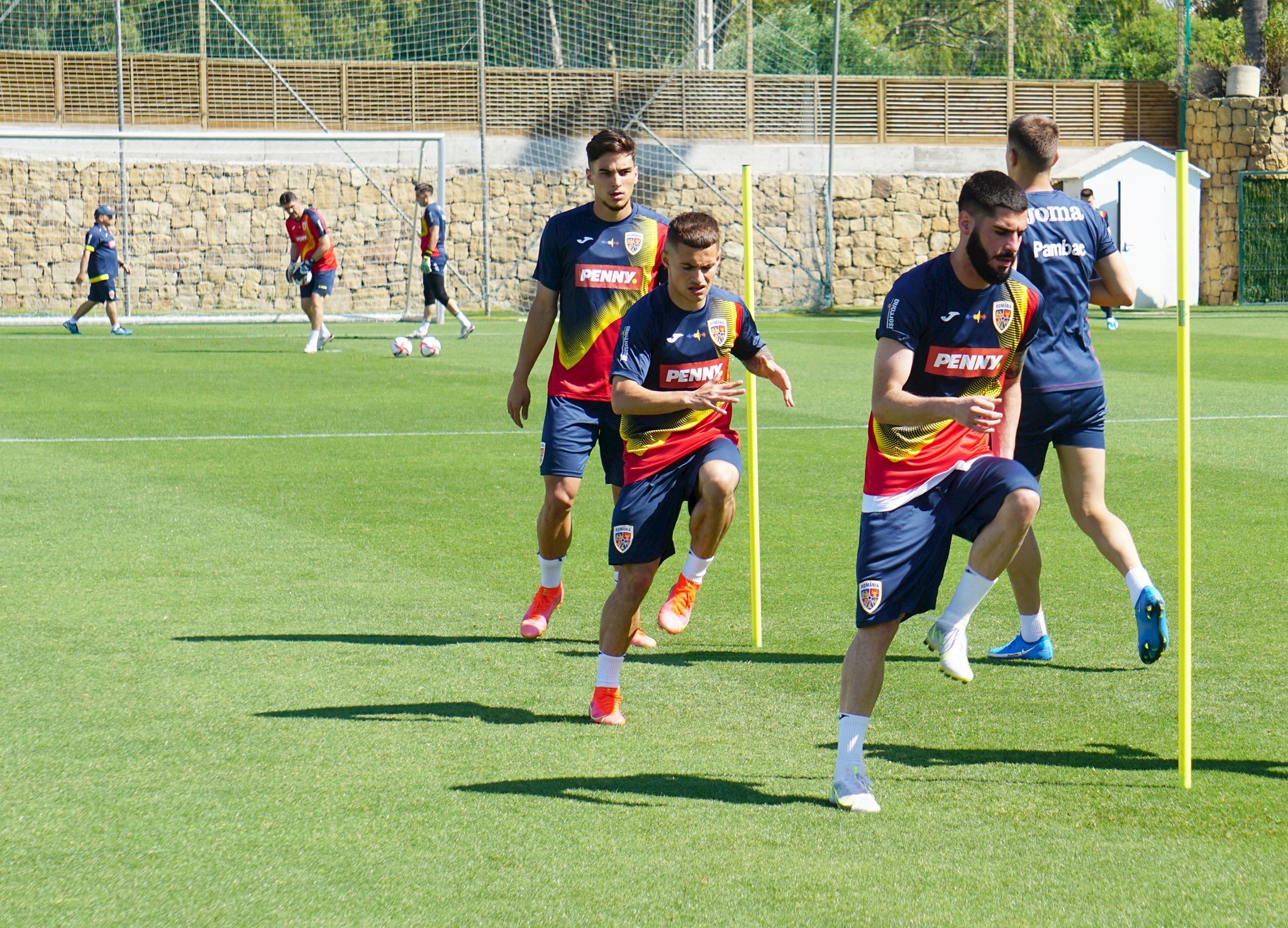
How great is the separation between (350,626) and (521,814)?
108 inches

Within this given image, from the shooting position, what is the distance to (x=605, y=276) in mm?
6945

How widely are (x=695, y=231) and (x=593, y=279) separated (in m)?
1.53

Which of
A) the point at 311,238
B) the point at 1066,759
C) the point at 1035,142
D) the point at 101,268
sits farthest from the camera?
the point at 101,268

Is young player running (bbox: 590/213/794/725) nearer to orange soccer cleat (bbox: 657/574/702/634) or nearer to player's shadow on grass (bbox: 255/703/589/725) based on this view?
orange soccer cleat (bbox: 657/574/702/634)

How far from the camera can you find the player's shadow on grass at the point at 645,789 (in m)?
4.66

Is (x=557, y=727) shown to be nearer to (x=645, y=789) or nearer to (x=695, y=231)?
(x=645, y=789)

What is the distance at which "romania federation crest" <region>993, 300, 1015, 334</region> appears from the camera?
4812mm

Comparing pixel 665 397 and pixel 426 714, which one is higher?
pixel 665 397

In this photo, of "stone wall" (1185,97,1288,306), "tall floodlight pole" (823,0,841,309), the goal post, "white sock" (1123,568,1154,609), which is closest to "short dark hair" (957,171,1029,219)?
"white sock" (1123,568,1154,609)

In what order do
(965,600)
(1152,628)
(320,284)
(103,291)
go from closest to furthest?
(965,600), (1152,628), (320,284), (103,291)

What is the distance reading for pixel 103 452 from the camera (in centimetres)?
1269

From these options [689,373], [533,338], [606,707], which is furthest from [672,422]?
[533,338]

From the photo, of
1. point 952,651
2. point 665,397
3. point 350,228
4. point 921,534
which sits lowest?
point 952,651

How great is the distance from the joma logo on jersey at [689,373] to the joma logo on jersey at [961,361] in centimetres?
123
